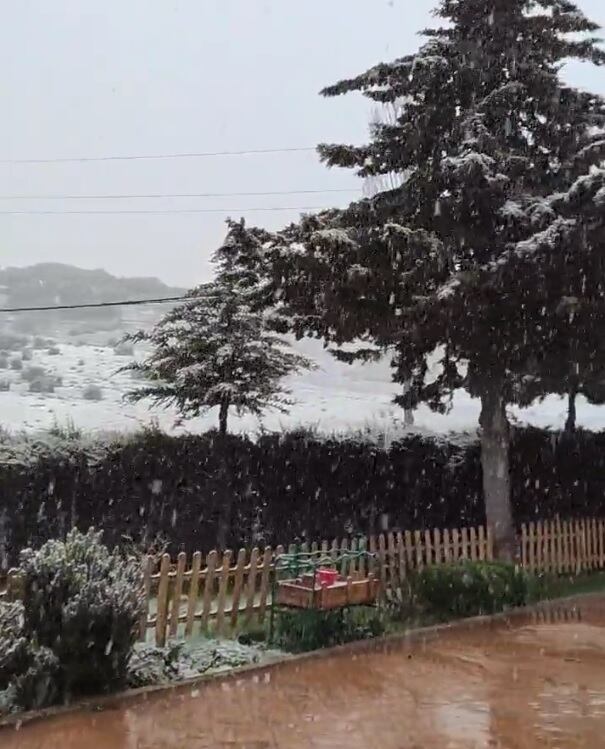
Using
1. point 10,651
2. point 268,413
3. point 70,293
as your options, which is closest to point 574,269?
point 10,651

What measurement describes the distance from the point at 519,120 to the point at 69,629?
9.36 m

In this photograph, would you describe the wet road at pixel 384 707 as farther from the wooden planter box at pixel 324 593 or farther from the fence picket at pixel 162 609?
the fence picket at pixel 162 609

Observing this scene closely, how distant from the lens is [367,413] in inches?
1363

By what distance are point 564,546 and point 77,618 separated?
8.55 metres

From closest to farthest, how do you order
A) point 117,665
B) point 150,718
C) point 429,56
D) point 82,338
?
point 150,718 < point 117,665 < point 429,56 < point 82,338

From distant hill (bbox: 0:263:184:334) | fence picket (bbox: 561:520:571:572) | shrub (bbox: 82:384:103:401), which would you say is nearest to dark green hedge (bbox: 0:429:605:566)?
fence picket (bbox: 561:520:571:572)

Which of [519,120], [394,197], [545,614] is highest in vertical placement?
[519,120]

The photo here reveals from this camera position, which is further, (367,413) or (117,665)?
(367,413)

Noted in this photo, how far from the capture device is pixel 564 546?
13164mm

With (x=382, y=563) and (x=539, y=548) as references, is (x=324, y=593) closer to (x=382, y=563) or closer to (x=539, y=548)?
(x=382, y=563)

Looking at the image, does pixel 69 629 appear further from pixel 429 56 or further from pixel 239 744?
pixel 429 56

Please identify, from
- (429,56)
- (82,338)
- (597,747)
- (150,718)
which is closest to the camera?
(597,747)

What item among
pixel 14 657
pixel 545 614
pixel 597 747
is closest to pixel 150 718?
pixel 14 657

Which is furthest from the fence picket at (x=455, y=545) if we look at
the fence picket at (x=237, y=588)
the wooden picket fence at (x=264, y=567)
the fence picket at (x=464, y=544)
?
the fence picket at (x=237, y=588)
